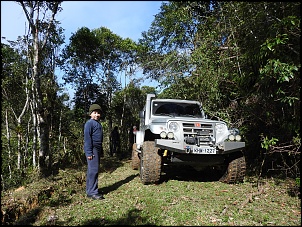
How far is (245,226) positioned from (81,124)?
40.2ft

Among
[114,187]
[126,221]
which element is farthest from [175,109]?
[126,221]

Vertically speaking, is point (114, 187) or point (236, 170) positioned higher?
point (236, 170)

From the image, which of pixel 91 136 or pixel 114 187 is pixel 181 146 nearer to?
pixel 91 136

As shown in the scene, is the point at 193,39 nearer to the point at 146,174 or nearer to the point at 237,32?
the point at 237,32

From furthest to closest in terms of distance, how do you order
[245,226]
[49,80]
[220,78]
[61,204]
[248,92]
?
[49,80] < [220,78] < [248,92] < [61,204] < [245,226]

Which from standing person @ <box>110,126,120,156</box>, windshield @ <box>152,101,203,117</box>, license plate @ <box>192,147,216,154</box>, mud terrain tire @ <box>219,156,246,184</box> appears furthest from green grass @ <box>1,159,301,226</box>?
standing person @ <box>110,126,120,156</box>

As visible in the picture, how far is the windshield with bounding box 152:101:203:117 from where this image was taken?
6.21 metres

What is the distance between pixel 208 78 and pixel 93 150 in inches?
151

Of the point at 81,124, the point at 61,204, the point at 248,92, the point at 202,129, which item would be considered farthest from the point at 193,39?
the point at 81,124

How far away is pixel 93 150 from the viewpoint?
4496mm

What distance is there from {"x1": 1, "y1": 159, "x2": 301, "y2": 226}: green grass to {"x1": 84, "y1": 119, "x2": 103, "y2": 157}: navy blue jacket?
0.90m

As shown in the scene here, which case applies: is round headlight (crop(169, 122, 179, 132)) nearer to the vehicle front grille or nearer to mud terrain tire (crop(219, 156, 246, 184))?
the vehicle front grille

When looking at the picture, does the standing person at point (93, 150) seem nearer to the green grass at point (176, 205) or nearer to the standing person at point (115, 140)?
the green grass at point (176, 205)

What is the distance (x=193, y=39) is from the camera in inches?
325
